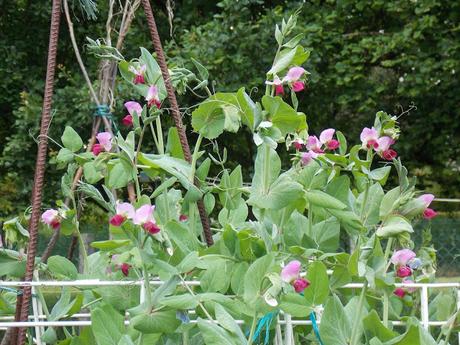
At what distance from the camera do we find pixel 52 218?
5.70 feet

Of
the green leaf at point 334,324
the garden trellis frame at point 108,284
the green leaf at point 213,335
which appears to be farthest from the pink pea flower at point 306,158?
the green leaf at point 213,335

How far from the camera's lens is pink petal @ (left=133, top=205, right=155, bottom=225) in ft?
4.39

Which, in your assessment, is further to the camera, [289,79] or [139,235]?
[289,79]

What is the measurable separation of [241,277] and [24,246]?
0.57 meters

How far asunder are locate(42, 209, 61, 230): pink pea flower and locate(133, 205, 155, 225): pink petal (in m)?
0.43

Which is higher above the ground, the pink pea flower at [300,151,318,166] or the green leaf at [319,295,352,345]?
the pink pea flower at [300,151,318,166]

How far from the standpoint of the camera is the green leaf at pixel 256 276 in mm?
1342

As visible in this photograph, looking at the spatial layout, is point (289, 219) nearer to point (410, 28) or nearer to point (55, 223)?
point (55, 223)

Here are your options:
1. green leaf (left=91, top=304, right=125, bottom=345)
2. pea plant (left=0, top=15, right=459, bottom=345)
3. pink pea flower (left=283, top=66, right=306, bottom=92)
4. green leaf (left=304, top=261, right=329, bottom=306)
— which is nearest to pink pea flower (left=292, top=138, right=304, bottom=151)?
pea plant (left=0, top=15, right=459, bottom=345)

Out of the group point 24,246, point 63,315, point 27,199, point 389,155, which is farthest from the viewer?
point 27,199

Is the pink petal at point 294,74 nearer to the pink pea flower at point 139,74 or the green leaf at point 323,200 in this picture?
the green leaf at point 323,200

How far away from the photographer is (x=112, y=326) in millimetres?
1479

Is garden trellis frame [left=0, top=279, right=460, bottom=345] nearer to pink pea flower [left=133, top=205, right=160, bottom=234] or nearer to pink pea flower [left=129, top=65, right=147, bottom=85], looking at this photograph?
pink pea flower [left=133, top=205, right=160, bottom=234]

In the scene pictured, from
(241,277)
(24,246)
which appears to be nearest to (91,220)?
(24,246)
